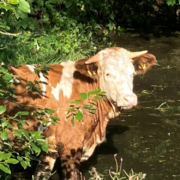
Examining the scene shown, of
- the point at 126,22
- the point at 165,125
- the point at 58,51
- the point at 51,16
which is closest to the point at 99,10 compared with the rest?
the point at 126,22

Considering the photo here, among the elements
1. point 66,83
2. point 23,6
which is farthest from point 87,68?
point 23,6

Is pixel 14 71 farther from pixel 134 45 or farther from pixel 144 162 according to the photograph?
pixel 134 45

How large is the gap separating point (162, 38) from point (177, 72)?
362 centimetres

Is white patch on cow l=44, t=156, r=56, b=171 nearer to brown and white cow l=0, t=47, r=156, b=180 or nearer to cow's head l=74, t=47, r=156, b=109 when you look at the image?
brown and white cow l=0, t=47, r=156, b=180

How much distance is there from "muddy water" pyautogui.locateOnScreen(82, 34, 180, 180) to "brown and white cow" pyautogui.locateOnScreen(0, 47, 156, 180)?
2.23 feet

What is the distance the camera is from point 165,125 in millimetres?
6617

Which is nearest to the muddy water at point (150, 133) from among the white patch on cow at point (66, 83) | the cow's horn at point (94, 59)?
the white patch on cow at point (66, 83)

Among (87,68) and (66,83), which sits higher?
(87,68)

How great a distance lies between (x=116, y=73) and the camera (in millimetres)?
4691

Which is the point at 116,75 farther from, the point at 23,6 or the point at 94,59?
the point at 23,6

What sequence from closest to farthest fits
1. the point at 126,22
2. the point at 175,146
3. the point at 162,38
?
the point at 175,146 → the point at 162,38 → the point at 126,22

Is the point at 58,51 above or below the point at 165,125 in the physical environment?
above

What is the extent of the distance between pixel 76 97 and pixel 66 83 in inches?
7.0

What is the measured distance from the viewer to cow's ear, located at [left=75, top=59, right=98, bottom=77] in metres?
4.79
